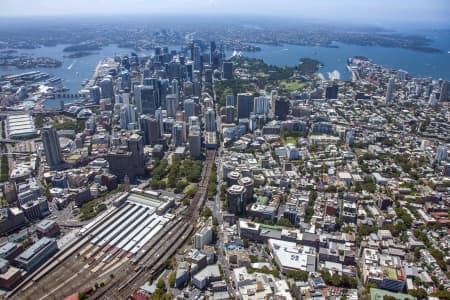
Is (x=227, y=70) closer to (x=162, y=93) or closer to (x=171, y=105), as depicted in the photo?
(x=162, y=93)

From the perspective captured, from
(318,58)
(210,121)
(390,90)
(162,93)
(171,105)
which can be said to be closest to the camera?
(210,121)

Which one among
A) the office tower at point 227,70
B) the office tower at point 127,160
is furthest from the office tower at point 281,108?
the office tower at point 227,70

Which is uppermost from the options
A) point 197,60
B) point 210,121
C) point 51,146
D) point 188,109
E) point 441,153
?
point 197,60

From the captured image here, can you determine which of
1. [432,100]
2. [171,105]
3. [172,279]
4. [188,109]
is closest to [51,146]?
[188,109]

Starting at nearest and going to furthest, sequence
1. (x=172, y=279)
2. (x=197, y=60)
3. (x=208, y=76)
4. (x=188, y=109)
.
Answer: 1. (x=172, y=279)
2. (x=188, y=109)
3. (x=208, y=76)
4. (x=197, y=60)

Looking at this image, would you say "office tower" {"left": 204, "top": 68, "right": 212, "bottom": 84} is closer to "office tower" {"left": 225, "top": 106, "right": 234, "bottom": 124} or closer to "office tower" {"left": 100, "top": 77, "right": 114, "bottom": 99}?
"office tower" {"left": 100, "top": 77, "right": 114, "bottom": 99}

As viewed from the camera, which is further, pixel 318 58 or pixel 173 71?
pixel 318 58

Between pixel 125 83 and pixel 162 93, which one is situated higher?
pixel 125 83
